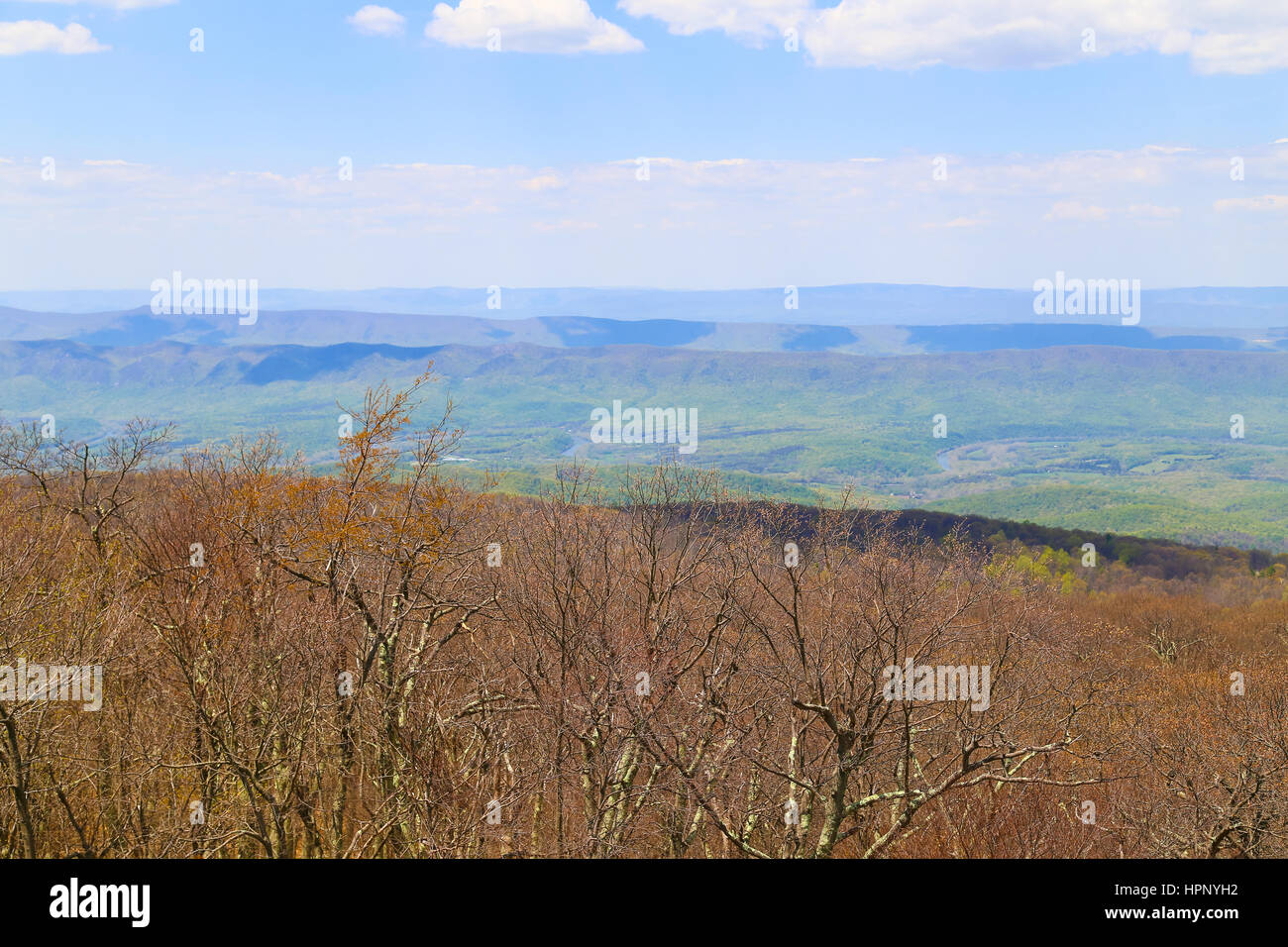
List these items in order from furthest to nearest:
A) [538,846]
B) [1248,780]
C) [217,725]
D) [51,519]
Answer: [51,519], [1248,780], [538,846], [217,725]

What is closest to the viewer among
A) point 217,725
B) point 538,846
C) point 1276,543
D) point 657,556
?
point 217,725

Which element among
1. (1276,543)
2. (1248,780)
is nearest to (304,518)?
(1248,780)

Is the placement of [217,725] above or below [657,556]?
below

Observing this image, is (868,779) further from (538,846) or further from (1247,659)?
(1247,659)

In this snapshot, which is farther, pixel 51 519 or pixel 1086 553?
pixel 1086 553
